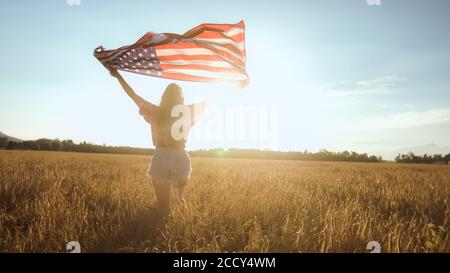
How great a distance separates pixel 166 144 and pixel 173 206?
1.07m

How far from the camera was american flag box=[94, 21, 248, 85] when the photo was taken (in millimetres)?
6090

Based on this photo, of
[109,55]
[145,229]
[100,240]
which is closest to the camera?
[100,240]

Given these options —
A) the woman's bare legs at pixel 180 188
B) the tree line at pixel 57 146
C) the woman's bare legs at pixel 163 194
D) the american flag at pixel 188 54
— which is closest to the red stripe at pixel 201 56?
the american flag at pixel 188 54

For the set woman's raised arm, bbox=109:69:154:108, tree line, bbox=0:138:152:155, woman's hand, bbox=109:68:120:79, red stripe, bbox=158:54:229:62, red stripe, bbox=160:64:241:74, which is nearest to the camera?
woman's raised arm, bbox=109:69:154:108

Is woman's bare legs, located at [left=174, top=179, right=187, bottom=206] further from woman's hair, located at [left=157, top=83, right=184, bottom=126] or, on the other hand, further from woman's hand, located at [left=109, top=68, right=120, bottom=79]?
woman's hand, located at [left=109, top=68, right=120, bottom=79]

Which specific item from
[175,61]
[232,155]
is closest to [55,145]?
[232,155]

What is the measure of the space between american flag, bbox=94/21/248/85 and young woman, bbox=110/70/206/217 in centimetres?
126

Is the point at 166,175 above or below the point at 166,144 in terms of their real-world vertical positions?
below

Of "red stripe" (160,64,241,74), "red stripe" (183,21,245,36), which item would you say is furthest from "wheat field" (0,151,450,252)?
"red stripe" (183,21,245,36)

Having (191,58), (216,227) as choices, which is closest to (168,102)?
(191,58)

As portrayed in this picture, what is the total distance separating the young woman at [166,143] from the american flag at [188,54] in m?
1.26
